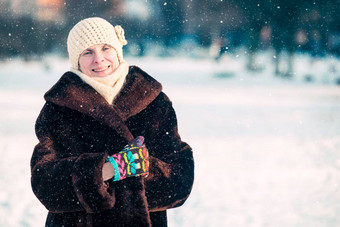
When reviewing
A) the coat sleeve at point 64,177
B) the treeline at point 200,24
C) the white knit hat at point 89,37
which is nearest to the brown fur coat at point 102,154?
the coat sleeve at point 64,177

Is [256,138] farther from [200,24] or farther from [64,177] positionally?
[200,24]

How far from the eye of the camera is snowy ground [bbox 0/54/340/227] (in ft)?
14.4

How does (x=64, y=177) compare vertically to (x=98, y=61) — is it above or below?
below

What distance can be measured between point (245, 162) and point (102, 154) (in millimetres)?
4587

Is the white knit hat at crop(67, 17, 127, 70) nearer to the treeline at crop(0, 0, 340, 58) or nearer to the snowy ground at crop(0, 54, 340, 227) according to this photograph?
the snowy ground at crop(0, 54, 340, 227)

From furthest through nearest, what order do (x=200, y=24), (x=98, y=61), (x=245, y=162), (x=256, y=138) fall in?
(x=200, y=24)
(x=256, y=138)
(x=245, y=162)
(x=98, y=61)

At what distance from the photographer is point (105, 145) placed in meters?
1.97

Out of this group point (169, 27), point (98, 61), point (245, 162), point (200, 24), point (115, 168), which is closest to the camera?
point (115, 168)

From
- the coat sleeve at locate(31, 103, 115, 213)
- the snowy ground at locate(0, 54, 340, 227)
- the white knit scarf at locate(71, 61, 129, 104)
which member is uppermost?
the white knit scarf at locate(71, 61, 129, 104)

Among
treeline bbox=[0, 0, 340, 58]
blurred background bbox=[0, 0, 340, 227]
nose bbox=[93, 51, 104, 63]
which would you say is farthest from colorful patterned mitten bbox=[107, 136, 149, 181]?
treeline bbox=[0, 0, 340, 58]

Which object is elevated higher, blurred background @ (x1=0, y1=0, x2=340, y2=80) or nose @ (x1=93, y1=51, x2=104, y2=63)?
blurred background @ (x1=0, y1=0, x2=340, y2=80)

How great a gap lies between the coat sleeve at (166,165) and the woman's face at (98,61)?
0.97 feet

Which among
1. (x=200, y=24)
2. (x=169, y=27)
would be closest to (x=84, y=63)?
(x=200, y=24)

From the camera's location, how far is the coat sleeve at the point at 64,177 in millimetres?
1808
